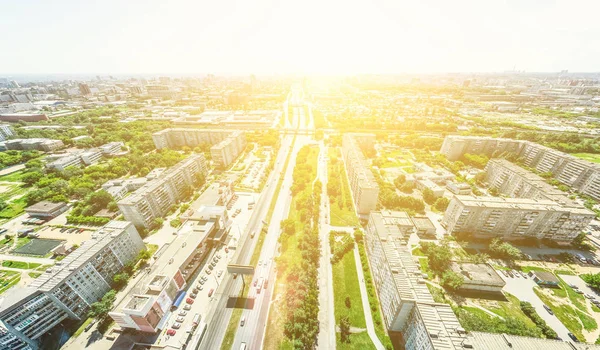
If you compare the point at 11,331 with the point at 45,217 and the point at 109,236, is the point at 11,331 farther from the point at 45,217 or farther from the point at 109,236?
the point at 45,217

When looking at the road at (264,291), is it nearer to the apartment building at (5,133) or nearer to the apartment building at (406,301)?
the apartment building at (406,301)

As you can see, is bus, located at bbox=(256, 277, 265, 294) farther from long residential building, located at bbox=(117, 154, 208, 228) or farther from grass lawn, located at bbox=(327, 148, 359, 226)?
long residential building, located at bbox=(117, 154, 208, 228)

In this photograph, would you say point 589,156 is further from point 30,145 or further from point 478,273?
point 30,145

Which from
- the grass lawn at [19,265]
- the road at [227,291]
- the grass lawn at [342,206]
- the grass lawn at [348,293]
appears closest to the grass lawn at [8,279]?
the grass lawn at [19,265]

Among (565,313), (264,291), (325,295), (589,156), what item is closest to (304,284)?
(325,295)

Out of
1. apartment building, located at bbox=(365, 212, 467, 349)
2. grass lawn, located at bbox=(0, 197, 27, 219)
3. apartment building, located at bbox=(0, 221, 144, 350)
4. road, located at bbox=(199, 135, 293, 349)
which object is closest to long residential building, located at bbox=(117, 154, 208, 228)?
apartment building, located at bbox=(0, 221, 144, 350)

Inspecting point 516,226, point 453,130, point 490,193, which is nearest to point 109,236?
point 516,226

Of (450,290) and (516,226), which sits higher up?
(516,226)
